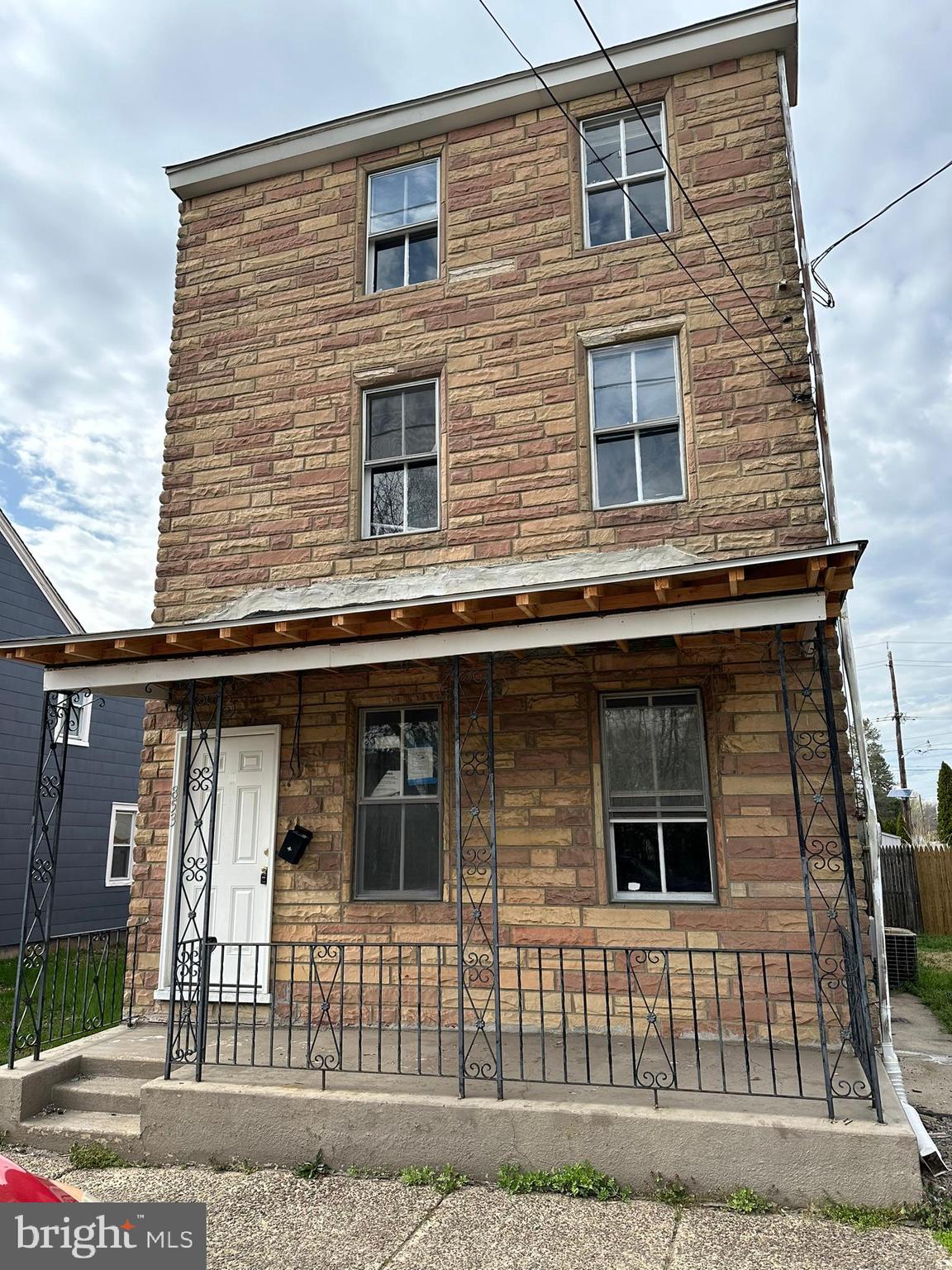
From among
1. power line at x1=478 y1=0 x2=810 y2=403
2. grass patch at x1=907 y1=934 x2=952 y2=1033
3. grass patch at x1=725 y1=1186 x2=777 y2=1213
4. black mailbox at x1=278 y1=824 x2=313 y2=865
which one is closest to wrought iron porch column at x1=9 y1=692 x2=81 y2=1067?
black mailbox at x1=278 y1=824 x2=313 y2=865

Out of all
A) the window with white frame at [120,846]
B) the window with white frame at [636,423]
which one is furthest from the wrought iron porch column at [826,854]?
the window with white frame at [120,846]

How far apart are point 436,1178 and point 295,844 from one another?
10.0 feet

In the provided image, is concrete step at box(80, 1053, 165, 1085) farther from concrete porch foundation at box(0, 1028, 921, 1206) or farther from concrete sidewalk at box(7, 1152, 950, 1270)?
concrete sidewalk at box(7, 1152, 950, 1270)

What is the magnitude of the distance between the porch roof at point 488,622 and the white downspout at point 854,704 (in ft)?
Answer: 4.73

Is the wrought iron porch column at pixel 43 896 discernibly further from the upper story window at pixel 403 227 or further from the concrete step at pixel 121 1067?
the upper story window at pixel 403 227

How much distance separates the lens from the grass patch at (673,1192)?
4398mm

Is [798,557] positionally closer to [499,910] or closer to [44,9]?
[499,910]

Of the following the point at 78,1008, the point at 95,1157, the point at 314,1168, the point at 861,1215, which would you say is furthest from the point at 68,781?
the point at 861,1215

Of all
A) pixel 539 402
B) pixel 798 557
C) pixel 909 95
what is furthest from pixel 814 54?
pixel 798 557

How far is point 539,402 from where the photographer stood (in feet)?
24.4

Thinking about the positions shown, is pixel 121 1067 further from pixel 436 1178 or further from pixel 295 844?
pixel 436 1178

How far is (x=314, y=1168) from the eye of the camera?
4.93 m

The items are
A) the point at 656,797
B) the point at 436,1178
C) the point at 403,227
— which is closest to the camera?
the point at 436,1178

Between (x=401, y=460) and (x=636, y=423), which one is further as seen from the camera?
(x=401, y=460)
